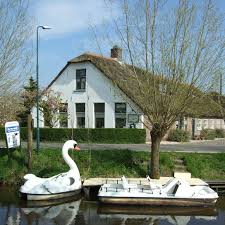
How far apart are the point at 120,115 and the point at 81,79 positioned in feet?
17.2

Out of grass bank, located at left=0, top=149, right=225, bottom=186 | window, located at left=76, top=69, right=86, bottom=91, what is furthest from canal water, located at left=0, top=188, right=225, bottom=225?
window, located at left=76, top=69, right=86, bottom=91

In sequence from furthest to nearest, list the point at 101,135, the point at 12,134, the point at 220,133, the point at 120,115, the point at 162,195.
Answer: the point at 220,133
the point at 120,115
the point at 101,135
the point at 12,134
the point at 162,195

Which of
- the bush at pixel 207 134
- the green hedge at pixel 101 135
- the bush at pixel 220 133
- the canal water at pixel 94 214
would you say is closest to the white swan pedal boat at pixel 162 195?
the canal water at pixel 94 214

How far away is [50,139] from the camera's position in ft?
114

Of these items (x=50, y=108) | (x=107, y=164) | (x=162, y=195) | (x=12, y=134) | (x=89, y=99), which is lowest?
(x=162, y=195)

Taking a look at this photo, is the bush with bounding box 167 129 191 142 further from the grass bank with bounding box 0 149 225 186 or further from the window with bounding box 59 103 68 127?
the grass bank with bounding box 0 149 225 186

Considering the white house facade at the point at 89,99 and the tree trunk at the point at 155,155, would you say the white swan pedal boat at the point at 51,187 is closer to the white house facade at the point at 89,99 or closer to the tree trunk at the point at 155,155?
the tree trunk at the point at 155,155

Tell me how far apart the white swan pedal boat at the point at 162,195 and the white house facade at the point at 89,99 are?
21608mm

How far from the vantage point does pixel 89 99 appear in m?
38.2

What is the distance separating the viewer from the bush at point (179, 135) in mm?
36375

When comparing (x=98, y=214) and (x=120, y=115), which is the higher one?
(x=120, y=115)

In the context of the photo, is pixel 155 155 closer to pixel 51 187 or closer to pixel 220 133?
pixel 51 187

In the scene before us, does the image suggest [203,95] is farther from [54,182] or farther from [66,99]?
[66,99]

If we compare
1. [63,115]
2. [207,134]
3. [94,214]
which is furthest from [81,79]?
[94,214]
